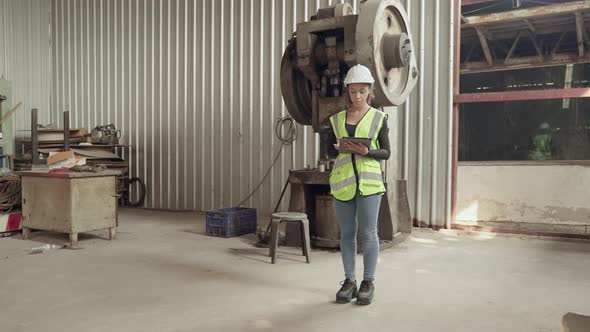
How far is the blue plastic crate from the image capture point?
5.21 m

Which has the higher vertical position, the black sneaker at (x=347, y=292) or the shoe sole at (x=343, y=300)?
the black sneaker at (x=347, y=292)

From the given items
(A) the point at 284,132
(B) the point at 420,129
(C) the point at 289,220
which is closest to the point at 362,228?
(C) the point at 289,220

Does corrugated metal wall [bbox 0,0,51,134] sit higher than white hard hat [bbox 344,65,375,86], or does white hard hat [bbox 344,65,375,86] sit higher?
corrugated metal wall [bbox 0,0,51,134]

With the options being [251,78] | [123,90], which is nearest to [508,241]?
[251,78]

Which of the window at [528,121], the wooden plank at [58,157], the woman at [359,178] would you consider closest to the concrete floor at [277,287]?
the woman at [359,178]

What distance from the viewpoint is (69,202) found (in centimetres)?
460

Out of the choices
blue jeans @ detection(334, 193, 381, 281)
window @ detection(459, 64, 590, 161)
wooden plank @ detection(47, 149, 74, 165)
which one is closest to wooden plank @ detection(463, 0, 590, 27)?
window @ detection(459, 64, 590, 161)

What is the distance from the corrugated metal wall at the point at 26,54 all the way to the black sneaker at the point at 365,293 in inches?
291

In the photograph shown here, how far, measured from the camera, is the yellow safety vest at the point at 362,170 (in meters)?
2.92

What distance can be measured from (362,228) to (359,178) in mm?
Result: 313

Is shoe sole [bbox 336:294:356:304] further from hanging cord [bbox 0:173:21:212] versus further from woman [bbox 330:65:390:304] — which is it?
hanging cord [bbox 0:173:21:212]

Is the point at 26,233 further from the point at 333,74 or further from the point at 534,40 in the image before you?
the point at 534,40

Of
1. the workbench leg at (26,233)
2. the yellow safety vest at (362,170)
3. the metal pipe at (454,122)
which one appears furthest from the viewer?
the metal pipe at (454,122)

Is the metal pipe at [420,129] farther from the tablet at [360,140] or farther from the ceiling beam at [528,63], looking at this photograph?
the ceiling beam at [528,63]
